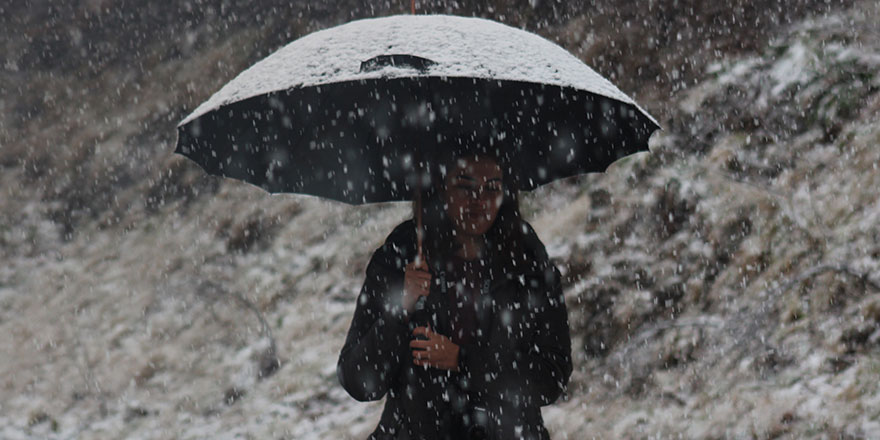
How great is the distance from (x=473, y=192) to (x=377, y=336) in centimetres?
60

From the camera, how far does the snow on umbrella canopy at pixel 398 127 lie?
2582mm

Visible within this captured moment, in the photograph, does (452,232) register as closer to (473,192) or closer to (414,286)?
(473,192)

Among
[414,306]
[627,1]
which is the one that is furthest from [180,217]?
[414,306]

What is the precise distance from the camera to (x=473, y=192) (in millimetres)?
2604

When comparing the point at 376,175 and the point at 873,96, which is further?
the point at 873,96

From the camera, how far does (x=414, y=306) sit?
250 cm

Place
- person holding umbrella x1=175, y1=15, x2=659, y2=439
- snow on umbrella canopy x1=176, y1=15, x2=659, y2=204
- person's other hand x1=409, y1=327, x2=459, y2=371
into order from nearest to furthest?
person holding umbrella x1=175, y1=15, x2=659, y2=439 → person's other hand x1=409, y1=327, x2=459, y2=371 → snow on umbrella canopy x1=176, y1=15, x2=659, y2=204

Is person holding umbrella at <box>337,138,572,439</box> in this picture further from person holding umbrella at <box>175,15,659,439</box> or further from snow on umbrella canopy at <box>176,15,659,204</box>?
snow on umbrella canopy at <box>176,15,659,204</box>

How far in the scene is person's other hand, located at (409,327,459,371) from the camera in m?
2.48

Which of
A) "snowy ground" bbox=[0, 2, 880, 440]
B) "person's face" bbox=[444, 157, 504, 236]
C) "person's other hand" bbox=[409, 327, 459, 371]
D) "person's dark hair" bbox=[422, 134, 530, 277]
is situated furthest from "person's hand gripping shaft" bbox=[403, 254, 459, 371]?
"snowy ground" bbox=[0, 2, 880, 440]

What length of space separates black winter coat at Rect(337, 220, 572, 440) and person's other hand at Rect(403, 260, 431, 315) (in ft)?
0.13

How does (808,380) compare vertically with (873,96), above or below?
below

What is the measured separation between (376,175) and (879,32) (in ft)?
15.4

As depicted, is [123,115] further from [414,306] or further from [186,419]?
[414,306]
